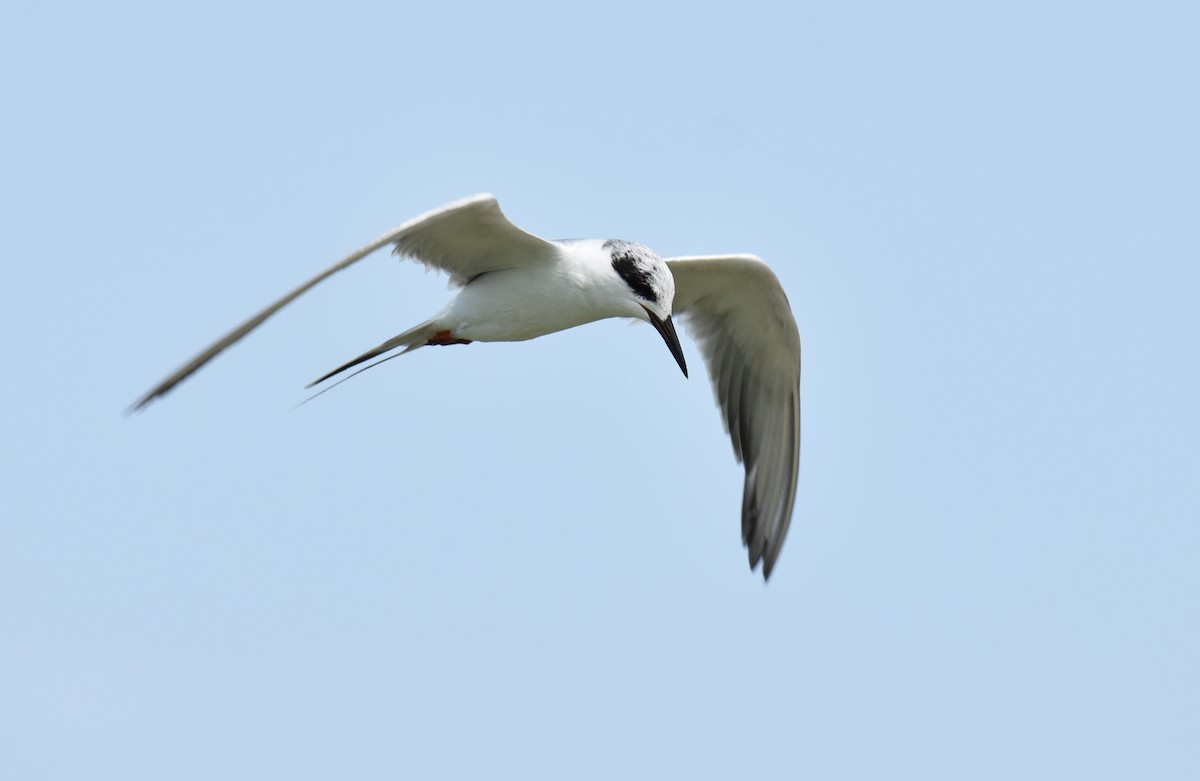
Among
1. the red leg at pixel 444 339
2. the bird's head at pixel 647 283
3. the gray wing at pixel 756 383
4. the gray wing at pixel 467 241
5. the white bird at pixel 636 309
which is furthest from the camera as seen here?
the gray wing at pixel 756 383

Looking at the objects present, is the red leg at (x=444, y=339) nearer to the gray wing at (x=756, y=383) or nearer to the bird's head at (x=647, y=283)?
the bird's head at (x=647, y=283)

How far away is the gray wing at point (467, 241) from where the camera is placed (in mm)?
8742

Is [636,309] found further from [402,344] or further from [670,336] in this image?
[402,344]

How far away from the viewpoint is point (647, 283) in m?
9.56

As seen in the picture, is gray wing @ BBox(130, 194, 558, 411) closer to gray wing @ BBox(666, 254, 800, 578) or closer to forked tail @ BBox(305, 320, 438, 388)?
forked tail @ BBox(305, 320, 438, 388)

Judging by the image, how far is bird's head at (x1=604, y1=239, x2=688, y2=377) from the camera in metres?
9.55

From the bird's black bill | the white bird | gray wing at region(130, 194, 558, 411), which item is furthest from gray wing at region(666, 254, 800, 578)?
gray wing at region(130, 194, 558, 411)

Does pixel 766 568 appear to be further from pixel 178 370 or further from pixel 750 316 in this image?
pixel 178 370

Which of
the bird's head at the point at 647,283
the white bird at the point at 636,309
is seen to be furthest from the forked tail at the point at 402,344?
the bird's head at the point at 647,283

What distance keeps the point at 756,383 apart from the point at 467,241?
10.5 feet

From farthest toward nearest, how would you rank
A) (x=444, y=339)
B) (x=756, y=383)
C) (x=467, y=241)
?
(x=756, y=383) → (x=444, y=339) → (x=467, y=241)

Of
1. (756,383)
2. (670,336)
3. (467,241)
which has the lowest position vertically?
(756,383)

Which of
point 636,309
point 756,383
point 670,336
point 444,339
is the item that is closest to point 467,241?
point 444,339

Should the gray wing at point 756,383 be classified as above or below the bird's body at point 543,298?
below
